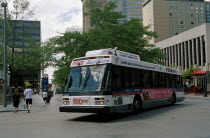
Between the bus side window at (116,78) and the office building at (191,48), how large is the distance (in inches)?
1638

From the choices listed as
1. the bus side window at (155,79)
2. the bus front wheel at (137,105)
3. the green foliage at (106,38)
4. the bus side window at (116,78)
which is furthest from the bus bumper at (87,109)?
the green foliage at (106,38)

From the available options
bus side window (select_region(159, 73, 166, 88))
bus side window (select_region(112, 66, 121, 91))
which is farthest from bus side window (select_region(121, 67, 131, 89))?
bus side window (select_region(159, 73, 166, 88))

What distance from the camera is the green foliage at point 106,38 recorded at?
1134 inches

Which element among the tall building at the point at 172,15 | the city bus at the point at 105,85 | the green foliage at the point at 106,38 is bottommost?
the city bus at the point at 105,85

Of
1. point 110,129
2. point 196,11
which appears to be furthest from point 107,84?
point 196,11

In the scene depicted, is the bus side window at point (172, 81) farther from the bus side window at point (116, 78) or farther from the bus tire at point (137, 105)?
the bus side window at point (116, 78)

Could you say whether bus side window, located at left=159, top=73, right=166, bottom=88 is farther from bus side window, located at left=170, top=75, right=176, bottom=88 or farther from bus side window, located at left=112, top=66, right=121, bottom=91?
bus side window, located at left=112, top=66, right=121, bottom=91

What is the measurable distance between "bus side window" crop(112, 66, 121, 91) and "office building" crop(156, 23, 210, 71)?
41603mm

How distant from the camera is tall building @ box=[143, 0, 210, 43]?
405ft

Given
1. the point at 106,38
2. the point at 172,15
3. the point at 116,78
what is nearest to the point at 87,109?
the point at 116,78

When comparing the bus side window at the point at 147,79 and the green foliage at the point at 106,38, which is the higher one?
the green foliage at the point at 106,38

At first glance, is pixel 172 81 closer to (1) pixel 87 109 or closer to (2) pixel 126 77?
(2) pixel 126 77

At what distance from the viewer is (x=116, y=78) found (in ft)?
39.7

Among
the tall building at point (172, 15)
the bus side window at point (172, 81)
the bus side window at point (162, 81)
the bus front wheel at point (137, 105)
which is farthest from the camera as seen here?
the tall building at point (172, 15)
